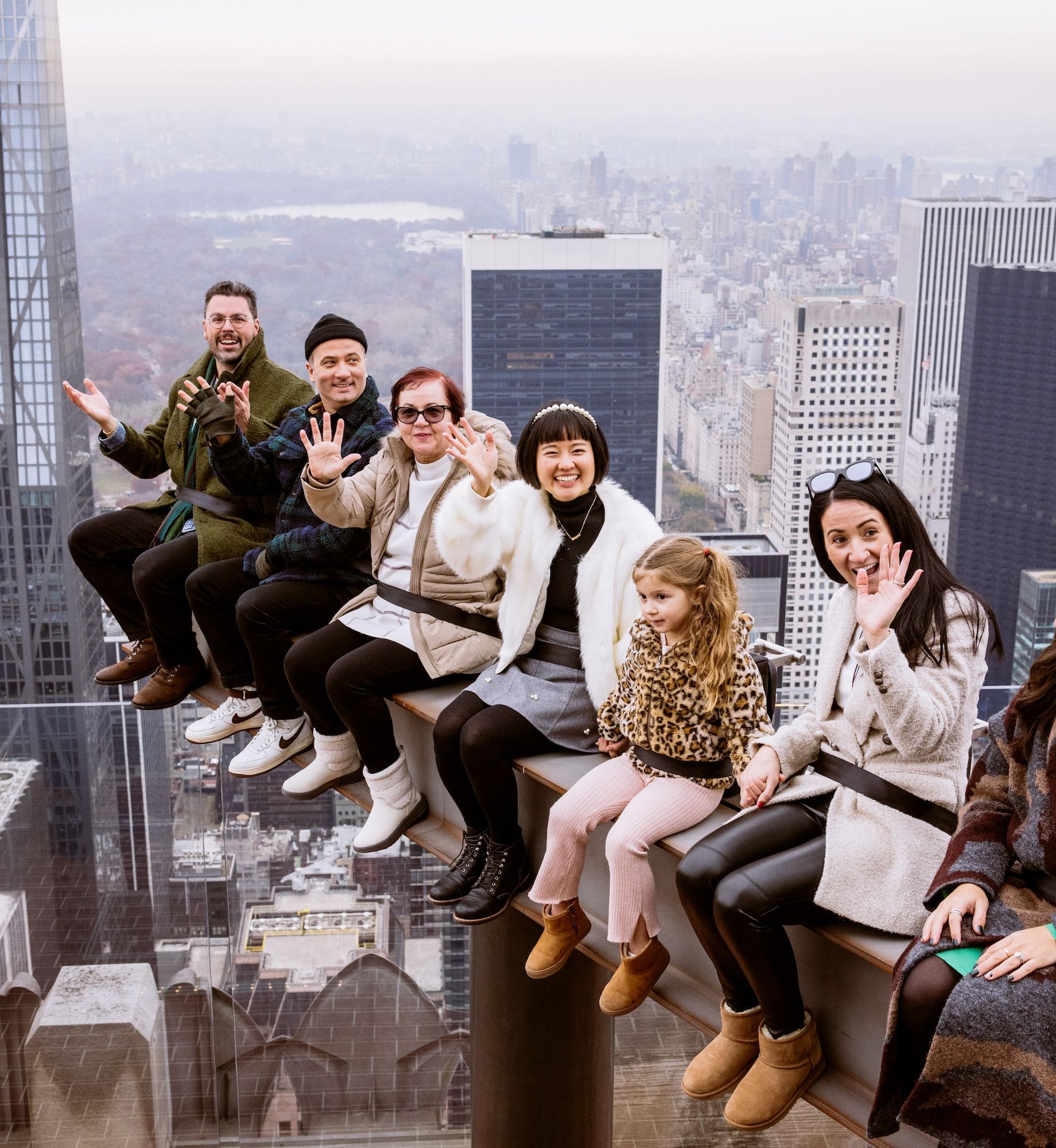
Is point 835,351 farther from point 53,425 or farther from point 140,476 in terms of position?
point 140,476

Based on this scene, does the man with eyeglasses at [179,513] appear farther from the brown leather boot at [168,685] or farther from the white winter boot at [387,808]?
the white winter boot at [387,808]

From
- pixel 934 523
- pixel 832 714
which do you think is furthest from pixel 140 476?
pixel 934 523

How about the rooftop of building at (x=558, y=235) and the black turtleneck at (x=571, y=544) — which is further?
the rooftop of building at (x=558, y=235)

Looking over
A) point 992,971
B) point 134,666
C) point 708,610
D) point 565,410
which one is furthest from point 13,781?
point 992,971

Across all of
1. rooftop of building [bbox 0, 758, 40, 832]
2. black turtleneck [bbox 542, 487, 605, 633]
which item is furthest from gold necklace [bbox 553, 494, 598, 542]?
rooftop of building [bbox 0, 758, 40, 832]

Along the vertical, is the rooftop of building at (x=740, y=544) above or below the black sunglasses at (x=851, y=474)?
below

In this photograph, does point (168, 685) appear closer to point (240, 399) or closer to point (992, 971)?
point (240, 399)

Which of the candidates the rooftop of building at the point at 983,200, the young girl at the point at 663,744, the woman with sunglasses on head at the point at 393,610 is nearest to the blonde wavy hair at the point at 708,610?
the young girl at the point at 663,744
